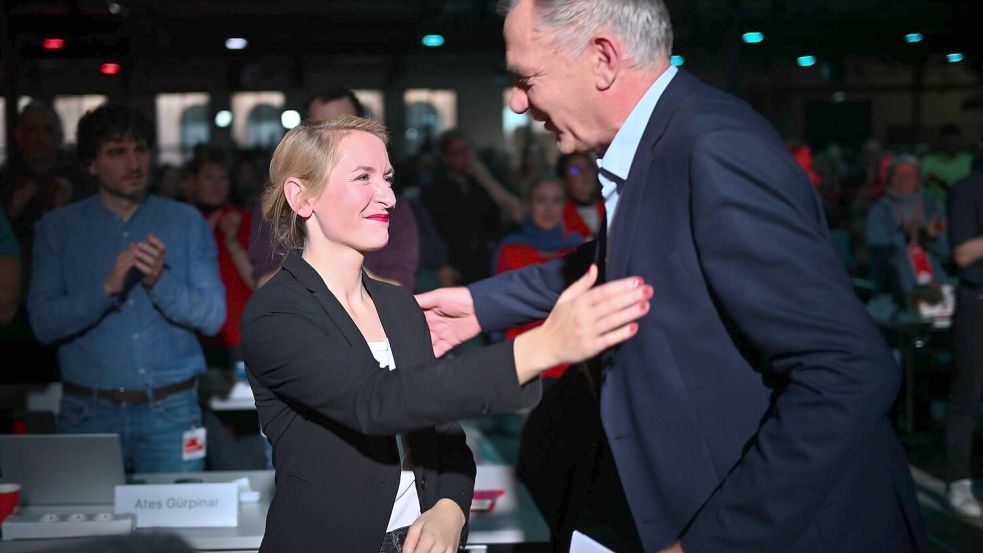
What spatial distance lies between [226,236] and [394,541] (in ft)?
12.1

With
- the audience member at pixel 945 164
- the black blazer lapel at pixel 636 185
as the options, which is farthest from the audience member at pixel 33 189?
the audience member at pixel 945 164

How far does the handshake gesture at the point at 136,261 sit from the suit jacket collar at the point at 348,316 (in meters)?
1.26

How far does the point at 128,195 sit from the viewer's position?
334cm

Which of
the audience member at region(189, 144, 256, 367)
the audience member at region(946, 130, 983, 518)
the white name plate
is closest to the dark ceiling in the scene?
the audience member at region(189, 144, 256, 367)

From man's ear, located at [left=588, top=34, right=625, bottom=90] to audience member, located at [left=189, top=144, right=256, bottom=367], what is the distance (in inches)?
132

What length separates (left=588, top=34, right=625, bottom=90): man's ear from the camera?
1627 millimetres

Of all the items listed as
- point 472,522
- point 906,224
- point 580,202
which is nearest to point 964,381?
point 906,224

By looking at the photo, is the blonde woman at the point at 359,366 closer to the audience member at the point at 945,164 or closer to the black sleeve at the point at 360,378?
the black sleeve at the point at 360,378

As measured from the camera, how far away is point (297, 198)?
6.38 ft

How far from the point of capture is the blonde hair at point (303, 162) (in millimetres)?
1906

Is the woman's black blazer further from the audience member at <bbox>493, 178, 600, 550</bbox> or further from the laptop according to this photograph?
the laptop

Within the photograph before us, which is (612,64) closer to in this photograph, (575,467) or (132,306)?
(575,467)

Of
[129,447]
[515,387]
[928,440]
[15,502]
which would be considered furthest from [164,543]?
[928,440]

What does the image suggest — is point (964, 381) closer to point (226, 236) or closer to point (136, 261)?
point (226, 236)
